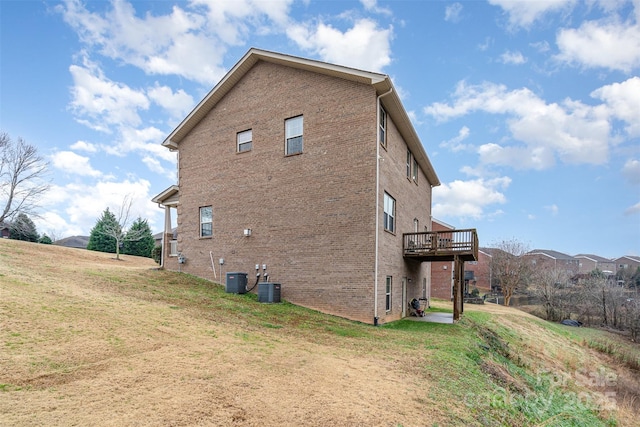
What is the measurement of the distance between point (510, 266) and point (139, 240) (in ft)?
125

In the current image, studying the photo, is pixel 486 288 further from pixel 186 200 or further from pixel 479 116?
pixel 186 200

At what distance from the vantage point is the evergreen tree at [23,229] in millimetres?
32906

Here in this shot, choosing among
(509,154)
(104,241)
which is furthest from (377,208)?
(104,241)

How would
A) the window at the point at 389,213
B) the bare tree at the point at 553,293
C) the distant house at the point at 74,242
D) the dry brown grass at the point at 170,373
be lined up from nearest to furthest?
the dry brown grass at the point at 170,373, the window at the point at 389,213, the bare tree at the point at 553,293, the distant house at the point at 74,242

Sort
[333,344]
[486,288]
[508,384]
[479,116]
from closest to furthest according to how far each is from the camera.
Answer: [508,384] < [333,344] < [479,116] < [486,288]

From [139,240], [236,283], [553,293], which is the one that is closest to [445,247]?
[236,283]

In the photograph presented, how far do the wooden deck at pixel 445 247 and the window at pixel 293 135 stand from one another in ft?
20.1

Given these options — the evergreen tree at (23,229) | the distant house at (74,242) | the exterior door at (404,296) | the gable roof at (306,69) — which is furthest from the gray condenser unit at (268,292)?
the distant house at (74,242)

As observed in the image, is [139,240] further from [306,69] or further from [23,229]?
Answer: [306,69]

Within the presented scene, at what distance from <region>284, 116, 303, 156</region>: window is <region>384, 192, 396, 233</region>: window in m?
3.96

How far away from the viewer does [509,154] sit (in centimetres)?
2481

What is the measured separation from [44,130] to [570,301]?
39078 mm

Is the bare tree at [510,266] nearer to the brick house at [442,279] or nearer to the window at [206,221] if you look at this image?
the brick house at [442,279]

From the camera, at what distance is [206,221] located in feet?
54.0
